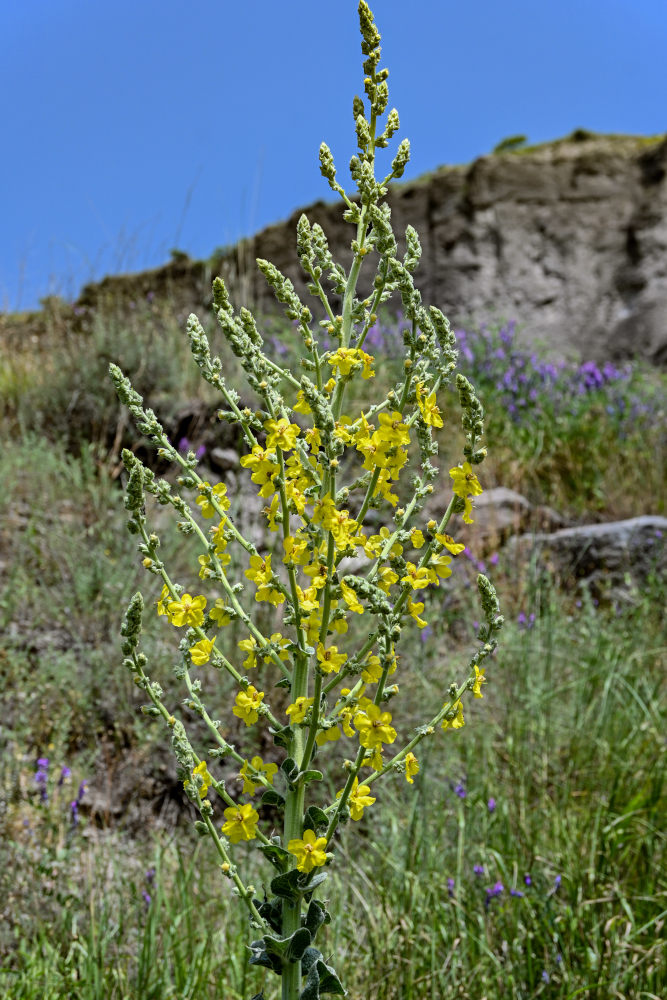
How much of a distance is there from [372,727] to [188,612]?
352 millimetres

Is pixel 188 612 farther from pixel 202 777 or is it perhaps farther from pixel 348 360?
pixel 348 360

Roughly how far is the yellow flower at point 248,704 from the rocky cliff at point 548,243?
9.18m

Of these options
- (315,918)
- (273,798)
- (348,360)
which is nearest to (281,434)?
(348,360)

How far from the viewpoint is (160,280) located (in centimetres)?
1166

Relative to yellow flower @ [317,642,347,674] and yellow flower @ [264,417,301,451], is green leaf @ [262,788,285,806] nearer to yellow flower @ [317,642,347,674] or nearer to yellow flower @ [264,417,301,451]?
yellow flower @ [317,642,347,674]

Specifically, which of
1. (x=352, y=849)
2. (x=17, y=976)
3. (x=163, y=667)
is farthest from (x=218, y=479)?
(x=17, y=976)

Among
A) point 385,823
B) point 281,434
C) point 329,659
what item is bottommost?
point 385,823

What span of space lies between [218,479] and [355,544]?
4878 mm

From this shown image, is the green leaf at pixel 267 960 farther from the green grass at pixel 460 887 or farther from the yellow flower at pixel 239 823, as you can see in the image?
the green grass at pixel 460 887

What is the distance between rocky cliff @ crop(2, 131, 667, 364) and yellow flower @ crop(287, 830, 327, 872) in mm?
9320

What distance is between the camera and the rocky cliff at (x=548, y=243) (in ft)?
33.4

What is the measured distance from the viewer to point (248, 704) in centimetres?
132

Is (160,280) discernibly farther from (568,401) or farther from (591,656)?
(591,656)

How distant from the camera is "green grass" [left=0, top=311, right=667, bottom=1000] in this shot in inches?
86.9
